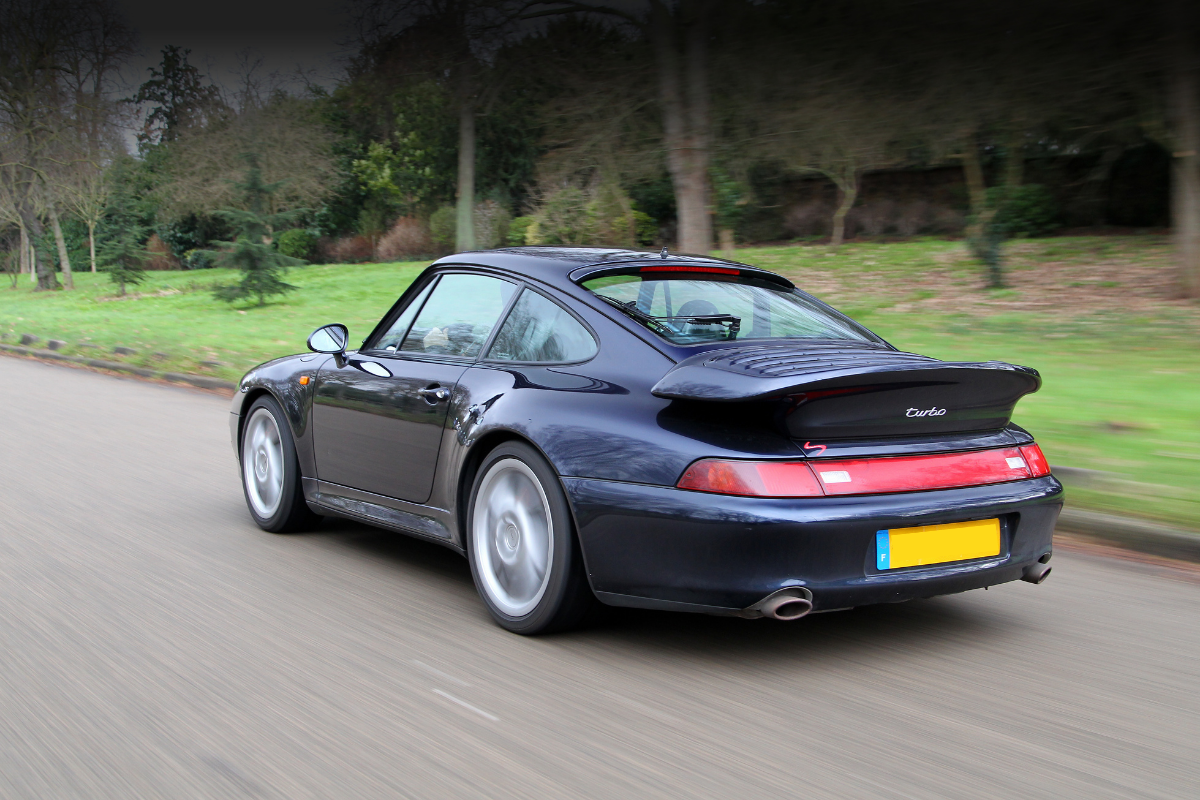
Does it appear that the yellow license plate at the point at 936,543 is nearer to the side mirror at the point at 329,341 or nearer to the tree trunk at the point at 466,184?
the side mirror at the point at 329,341

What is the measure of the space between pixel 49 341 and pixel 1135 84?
16.8m

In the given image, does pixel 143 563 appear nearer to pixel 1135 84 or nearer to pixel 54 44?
pixel 1135 84

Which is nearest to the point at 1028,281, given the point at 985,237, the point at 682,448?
the point at 985,237

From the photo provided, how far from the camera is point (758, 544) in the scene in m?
3.30

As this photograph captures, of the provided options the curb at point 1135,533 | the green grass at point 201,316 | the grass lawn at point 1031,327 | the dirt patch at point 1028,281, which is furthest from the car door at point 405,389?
the dirt patch at point 1028,281

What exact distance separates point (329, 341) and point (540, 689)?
2426 millimetres

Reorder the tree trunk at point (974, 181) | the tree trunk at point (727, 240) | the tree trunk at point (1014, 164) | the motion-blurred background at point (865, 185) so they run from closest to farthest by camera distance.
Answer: the motion-blurred background at point (865, 185)
the tree trunk at point (974, 181)
the tree trunk at point (1014, 164)
the tree trunk at point (727, 240)

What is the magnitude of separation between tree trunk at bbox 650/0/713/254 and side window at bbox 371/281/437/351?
8.57 metres

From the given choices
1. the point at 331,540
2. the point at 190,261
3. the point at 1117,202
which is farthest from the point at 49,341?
the point at 1117,202

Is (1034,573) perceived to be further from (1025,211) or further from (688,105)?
(1025,211)

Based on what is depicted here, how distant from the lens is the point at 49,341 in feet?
62.0

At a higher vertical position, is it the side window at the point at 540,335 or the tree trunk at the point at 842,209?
the tree trunk at the point at 842,209

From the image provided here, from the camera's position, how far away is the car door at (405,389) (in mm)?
4488

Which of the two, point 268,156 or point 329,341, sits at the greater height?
point 268,156
